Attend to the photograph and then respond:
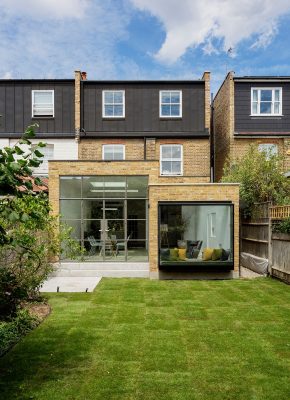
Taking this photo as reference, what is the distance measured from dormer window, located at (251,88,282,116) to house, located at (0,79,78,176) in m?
10.1

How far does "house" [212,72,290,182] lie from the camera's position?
2383 centimetres

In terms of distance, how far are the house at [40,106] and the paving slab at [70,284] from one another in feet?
32.9

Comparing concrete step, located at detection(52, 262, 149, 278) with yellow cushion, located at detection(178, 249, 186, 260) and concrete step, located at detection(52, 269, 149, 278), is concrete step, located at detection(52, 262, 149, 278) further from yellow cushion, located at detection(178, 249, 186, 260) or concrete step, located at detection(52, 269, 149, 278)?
yellow cushion, located at detection(178, 249, 186, 260)

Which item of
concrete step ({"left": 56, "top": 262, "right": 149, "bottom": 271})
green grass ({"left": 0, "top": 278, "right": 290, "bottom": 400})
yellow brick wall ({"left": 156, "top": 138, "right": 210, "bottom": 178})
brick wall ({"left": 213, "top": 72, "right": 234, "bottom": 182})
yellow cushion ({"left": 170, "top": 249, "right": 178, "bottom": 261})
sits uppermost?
brick wall ({"left": 213, "top": 72, "right": 234, "bottom": 182})

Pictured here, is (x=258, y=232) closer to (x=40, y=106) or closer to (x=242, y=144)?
(x=242, y=144)

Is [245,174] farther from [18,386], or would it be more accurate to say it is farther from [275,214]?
[18,386]

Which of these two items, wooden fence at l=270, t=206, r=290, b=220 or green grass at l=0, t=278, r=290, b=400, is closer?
green grass at l=0, t=278, r=290, b=400

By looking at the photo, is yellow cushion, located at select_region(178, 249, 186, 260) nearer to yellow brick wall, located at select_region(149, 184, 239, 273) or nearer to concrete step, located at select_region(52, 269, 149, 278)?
yellow brick wall, located at select_region(149, 184, 239, 273)

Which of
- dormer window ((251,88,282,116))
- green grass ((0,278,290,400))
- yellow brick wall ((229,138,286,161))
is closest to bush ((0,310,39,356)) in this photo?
green grass ((0,278,290,400))

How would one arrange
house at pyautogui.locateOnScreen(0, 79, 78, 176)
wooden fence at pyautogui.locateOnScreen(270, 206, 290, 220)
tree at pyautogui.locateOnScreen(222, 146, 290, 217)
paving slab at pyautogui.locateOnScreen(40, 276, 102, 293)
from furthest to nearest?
house at pyautogui.locateOnScreen(0, 79, 78, 176)
tree at pyautogui.locateOnScreen(222, 146, 290, 217)
wooden fence at pyautogui.locateOnScreen(270, 206, 290, 220)
paving slab at pyautogui.locateOnScreen(40, 276, 102, 293)

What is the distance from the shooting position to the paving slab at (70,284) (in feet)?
43.9

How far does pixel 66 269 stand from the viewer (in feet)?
53.9

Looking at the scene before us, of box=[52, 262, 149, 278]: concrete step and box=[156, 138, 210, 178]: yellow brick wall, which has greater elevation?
box=[156, 138, 210, 178]: yellow brick wall

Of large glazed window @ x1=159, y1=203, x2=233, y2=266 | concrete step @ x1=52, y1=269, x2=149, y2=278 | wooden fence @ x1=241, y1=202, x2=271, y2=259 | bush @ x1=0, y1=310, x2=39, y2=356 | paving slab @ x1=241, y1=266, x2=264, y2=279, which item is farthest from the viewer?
wooden fence @ x1=241, y1=202, x2=271, y2=259
